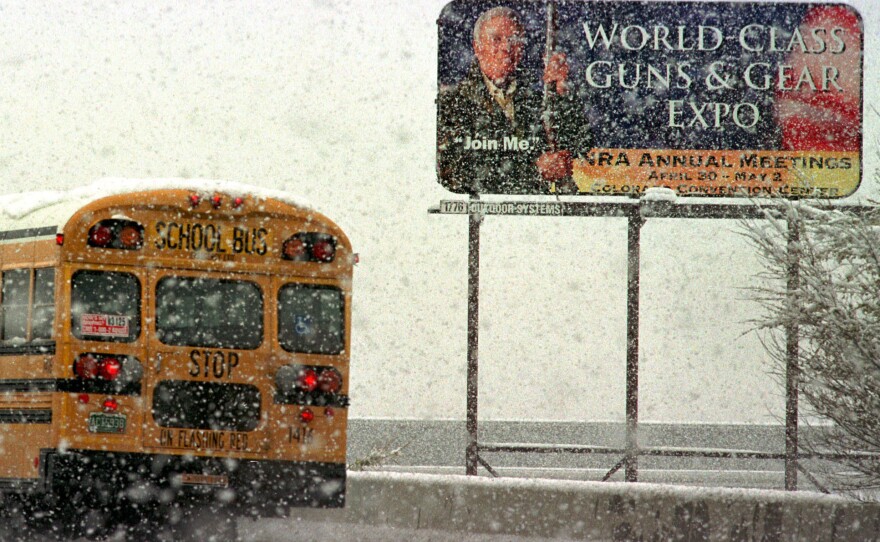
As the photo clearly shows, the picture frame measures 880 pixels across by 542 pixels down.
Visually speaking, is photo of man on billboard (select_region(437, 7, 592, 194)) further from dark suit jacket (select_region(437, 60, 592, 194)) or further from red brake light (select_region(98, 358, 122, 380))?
red brake light (select_region(98, 358, 122, 380))

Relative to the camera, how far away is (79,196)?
10266 millimetres

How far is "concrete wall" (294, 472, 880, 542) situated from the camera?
9.27m

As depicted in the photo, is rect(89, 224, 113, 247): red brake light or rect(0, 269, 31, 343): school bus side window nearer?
rect(89, 224, 113, 247): red brake light

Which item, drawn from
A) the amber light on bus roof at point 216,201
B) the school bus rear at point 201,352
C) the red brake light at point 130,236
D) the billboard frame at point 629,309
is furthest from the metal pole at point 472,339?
the red brake light at point 130,236

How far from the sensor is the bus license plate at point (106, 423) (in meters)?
9.90

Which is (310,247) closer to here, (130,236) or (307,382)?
(307,382)

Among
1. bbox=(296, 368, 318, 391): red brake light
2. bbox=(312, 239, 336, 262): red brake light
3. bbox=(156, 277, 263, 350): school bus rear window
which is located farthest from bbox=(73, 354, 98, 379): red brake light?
bbox=(312, 239, 336, 262): red brake light

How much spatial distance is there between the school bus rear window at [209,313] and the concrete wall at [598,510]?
1419 millimetres

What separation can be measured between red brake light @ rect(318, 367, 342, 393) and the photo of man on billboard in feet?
Result: 13.0

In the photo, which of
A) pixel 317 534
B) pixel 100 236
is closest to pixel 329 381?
pixel 317 534

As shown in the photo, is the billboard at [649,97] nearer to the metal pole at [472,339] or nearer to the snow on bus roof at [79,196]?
the metal pole at [472,339]

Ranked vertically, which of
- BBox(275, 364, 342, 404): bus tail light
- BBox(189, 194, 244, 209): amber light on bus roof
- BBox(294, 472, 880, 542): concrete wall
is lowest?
BBox(294, 472, 880, 542): concrete wall

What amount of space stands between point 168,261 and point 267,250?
2.47 feet

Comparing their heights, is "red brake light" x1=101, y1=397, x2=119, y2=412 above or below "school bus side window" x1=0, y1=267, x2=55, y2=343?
below
